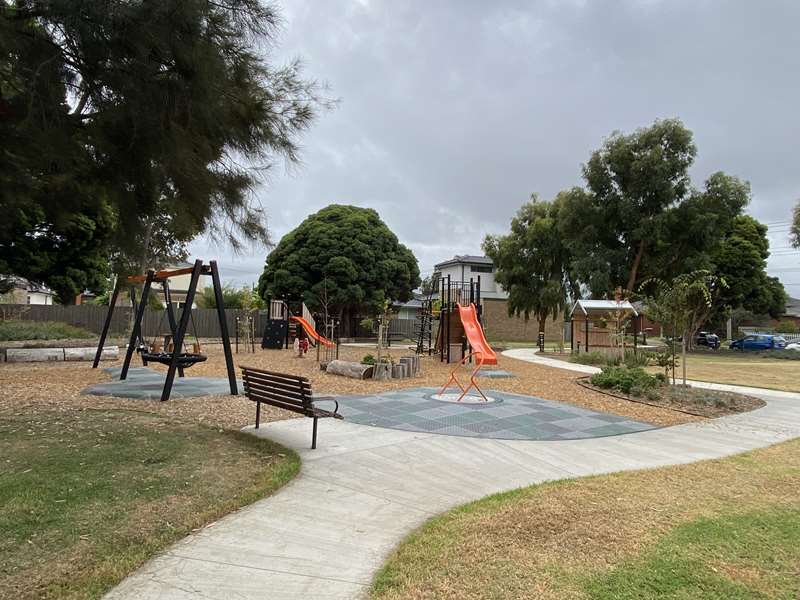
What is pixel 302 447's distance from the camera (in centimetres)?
573

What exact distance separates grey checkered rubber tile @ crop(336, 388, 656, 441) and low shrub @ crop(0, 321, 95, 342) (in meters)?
12.8

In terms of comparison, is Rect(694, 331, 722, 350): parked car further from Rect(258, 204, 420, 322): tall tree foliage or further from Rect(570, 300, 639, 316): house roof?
Rect(258, 204, 420, 322): tall tree foliage

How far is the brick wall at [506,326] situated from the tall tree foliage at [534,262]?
39.7ft

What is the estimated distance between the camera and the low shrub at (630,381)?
33.5 ft

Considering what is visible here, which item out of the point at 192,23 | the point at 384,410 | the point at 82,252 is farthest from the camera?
the point at 82,252

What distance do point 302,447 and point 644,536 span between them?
349cm

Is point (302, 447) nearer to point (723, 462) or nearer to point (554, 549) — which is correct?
point (554, 549)

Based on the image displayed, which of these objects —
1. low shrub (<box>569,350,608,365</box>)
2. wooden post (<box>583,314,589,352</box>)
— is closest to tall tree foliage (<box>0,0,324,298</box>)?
low shrub (<box>569,350,608,365</box>)

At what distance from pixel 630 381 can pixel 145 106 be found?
951 centimetres

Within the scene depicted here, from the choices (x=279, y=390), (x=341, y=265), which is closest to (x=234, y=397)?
(x=279, y=390)

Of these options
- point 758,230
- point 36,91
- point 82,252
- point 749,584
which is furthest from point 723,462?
point 758,230

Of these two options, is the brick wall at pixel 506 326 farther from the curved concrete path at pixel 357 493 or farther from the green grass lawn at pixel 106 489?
the green grass lawn at pixel 106 489

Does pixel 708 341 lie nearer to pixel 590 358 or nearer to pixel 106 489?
pixel 590 358

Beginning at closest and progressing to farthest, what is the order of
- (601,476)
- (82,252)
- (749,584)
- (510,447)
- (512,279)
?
(749,584) < (601,476) < (510,447) < (82,252) < (512,279)
